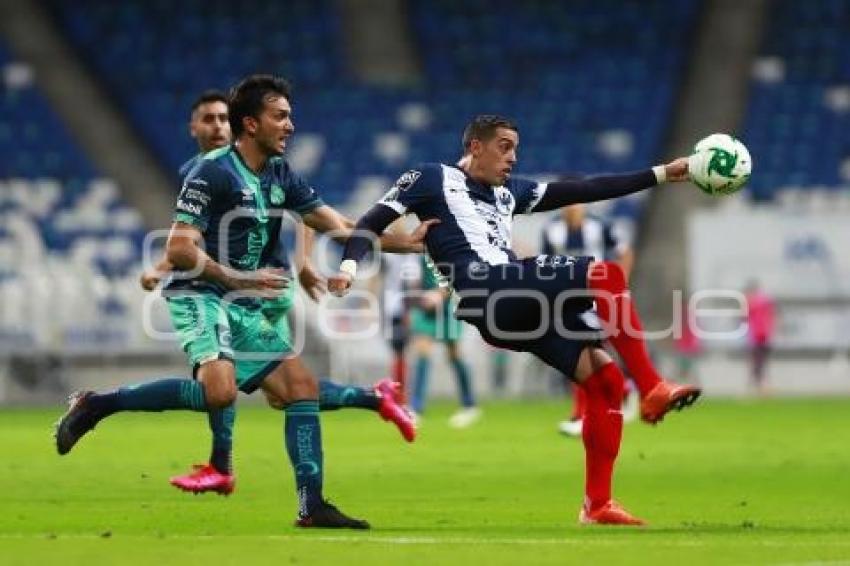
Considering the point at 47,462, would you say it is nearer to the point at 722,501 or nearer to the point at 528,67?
the point at 722,501

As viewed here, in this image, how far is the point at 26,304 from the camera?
89.8 feet

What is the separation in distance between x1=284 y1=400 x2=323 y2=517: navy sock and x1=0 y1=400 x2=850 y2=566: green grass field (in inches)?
7.4

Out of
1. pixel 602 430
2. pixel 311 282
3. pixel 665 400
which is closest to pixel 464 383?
pixel 311 282

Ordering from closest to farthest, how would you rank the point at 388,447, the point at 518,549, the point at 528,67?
the point at 518,549 → the point at 388,447 → the point at 528,67

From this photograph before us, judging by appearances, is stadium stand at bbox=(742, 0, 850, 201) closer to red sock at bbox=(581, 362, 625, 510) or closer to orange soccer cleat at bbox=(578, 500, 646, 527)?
red sock at bbox=(581, 362, 625, 510)

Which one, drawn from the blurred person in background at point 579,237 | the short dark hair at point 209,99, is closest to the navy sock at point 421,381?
the blurred person in background at point 579,237

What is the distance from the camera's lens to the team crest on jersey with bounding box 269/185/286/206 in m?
9.96

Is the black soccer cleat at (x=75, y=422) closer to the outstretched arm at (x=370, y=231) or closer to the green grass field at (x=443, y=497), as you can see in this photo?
the green grass field at (x=443, y=497)

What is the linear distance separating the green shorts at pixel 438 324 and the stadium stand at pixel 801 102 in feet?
35.5

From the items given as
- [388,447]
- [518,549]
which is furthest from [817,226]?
[518,549]

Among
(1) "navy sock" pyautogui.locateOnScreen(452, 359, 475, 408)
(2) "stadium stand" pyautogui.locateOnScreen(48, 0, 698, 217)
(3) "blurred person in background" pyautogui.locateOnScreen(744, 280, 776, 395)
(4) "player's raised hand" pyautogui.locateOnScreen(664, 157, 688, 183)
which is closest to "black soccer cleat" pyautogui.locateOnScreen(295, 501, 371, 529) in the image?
(4) "player's raised hand" pyautogui.locateOnScreen(664, 157, 688, 183)

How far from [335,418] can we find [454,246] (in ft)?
39.6

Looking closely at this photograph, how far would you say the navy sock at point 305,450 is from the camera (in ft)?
31.2

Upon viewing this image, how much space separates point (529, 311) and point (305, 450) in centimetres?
125
